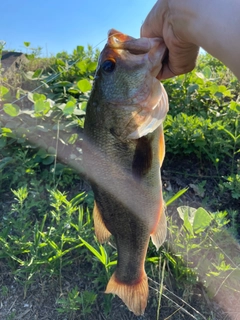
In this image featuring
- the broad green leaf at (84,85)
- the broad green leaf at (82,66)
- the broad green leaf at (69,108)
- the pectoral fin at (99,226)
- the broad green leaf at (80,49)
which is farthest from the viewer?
the broad green leaf at (80,49)

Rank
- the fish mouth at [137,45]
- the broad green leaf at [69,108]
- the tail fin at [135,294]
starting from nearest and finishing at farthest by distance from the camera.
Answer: the fish mouth at [137,45]
the tail fin at [135,294]
the broad green leaf at [69,108]

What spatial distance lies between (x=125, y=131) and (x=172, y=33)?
511 millimetres

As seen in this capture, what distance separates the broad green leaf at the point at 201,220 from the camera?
224 cm

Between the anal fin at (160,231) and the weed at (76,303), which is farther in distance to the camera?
the weed at (76,303)

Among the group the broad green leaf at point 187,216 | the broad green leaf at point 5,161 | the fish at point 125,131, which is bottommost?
the broad green leaf at point 5,161

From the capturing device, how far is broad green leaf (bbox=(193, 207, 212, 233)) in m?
2.24

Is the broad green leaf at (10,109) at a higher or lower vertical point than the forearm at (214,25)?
lower

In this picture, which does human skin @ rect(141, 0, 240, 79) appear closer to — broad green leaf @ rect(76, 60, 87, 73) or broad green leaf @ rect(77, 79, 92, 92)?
broad green leaf @ rect(77, 79, 92, 92)

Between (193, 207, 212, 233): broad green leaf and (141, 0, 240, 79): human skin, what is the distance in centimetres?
83

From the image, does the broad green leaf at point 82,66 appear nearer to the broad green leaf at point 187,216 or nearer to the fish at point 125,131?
the broad green leaf at point 187,216

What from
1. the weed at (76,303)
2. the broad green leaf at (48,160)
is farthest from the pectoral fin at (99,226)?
the broad green leaf at (48,160)

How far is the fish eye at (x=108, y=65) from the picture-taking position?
168 cm

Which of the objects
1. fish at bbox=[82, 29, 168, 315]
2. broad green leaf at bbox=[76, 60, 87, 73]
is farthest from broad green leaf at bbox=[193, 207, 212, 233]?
broad green leaf at bbox=[76, 60, 87, 73]

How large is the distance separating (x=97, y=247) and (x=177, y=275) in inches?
20.5
